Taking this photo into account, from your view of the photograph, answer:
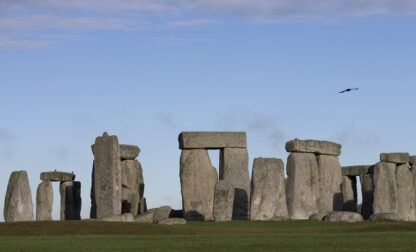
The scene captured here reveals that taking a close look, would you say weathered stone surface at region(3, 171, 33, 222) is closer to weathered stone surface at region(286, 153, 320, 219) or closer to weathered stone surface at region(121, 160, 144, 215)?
weathered stone surface at region(121, 160, 144, 215)

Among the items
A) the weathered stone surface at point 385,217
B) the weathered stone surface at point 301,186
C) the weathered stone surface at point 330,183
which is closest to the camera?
the weathered stone surface at point 385,217

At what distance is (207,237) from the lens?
20188 millimetres

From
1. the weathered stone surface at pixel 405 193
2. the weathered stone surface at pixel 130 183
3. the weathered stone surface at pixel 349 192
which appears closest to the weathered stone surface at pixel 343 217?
the weathered stone surface at pixel 405 193

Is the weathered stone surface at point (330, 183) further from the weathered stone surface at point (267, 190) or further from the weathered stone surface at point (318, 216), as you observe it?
the weathered stone surface at point (267, 190)

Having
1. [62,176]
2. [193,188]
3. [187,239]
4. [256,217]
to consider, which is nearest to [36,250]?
[187,239]

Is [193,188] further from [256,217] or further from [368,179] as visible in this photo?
[368,179]

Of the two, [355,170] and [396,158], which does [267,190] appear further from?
[355,170]

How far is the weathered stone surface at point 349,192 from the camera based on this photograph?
34.7 meters

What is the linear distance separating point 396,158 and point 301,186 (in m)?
3.87

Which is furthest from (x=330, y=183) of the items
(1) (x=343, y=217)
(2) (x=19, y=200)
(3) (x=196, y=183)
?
(2) (x=19, y=200)

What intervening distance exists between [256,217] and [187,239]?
8.99 m

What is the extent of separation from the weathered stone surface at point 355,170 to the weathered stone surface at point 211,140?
16.7 feet

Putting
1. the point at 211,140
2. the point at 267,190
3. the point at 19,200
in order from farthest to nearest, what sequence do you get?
the point at 211,140
the point at 19,200
the point at 267,190

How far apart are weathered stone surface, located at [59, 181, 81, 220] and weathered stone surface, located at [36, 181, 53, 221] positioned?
→ 2.97 ft
